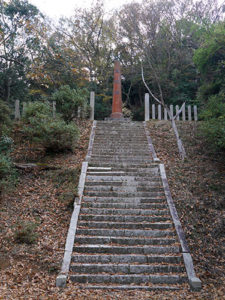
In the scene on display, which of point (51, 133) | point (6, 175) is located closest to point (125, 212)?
point (6, 175)

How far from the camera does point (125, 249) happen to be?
6.37 metres

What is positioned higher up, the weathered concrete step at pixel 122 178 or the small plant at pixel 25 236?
the weathered concrete step at pixel 122 178

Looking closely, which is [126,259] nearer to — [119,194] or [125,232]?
[125,232]

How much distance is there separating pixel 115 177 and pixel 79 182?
121 centimetres

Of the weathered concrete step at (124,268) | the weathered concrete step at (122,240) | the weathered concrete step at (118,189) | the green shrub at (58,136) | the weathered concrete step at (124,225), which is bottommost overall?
the weathered concrete step at (124,268)

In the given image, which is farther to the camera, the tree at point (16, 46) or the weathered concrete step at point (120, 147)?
the tree at point (16, 46)

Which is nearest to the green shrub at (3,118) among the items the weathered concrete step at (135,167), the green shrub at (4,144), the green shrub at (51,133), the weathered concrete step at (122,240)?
the green shrub at (4,144)

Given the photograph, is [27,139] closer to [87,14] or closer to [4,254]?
[4,254]

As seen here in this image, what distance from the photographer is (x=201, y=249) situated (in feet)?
21.4

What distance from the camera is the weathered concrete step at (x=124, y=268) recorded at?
5855 mm

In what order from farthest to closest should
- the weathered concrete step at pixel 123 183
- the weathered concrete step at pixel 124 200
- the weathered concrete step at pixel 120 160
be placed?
the weathered concrete step at pixel 120 160 < the weathered concrete step at pixel 123 183 < the weathered concrete step at pixel 124 200

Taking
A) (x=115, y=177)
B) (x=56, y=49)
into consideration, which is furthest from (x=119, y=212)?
(x=56, y=49)

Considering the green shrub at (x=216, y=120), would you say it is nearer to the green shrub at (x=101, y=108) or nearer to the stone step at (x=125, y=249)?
the stone step at (x=125, y=249)

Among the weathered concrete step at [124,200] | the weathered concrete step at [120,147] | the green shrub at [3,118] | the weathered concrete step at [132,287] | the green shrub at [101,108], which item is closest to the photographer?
the weathered concrete step at [132,287]
